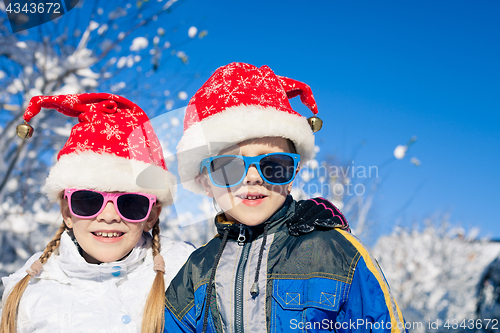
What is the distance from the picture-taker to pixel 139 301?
2.24 metres

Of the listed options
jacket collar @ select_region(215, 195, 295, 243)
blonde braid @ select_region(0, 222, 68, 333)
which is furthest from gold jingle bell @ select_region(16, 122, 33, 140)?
jacket collar @ select_region(215, 195, 295, 243)

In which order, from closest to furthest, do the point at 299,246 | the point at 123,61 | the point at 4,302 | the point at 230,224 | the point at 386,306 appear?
the point at 386,306, the point at 299,246, the point at 230,224, the point at 4,302, the point at 123,61

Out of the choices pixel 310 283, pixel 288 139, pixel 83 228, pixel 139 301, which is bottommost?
pixel 139 301

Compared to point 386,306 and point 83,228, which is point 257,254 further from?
point 83,228

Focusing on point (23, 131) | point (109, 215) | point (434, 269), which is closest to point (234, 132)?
point (109, 215)

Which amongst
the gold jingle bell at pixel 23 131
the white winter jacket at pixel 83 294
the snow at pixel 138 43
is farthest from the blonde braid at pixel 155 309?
the snow at pixel 138 43

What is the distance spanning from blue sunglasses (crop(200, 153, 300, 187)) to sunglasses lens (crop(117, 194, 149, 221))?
55 centimetres

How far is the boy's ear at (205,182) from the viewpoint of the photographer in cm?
213

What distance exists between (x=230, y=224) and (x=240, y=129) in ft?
1.74

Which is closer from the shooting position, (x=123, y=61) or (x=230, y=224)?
(x=230, y=224)

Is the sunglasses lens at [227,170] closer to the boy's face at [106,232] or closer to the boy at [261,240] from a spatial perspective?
the boy at [261,240]

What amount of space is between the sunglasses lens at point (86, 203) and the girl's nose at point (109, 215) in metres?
0.04

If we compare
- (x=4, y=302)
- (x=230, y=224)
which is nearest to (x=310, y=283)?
(x=230, y=224)

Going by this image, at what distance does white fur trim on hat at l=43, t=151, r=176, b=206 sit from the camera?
84.6 inches
